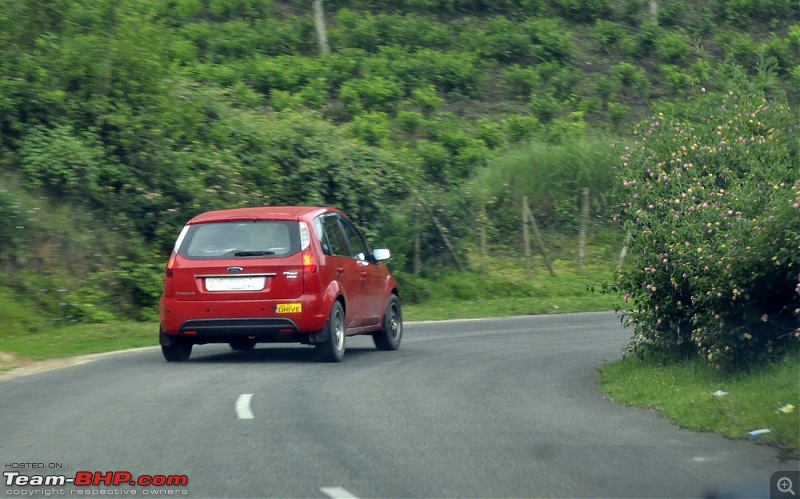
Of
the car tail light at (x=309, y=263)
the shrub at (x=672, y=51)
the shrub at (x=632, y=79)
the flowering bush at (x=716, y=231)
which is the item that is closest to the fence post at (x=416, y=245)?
the flowering bush at (x=716, y=231)

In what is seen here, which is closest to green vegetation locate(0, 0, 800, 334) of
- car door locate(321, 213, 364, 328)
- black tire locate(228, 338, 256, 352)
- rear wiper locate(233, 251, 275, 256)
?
black tire locate(228, 338, 256, 352)

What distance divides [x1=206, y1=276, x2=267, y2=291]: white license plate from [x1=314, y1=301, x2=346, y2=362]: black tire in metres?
0.88

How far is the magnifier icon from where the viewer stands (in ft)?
22.1

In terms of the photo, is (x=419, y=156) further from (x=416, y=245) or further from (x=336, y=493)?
(x=336, y=493)

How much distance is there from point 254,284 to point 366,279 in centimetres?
224

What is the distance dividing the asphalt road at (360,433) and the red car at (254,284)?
40 centimetres

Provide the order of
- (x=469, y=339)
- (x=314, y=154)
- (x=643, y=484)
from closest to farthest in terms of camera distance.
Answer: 1. (x=643, y=484)
2. (x=469, y=339)
3. (x=314, y=154)

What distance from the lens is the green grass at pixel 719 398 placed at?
27.6 ft

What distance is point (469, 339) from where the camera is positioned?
1697cm

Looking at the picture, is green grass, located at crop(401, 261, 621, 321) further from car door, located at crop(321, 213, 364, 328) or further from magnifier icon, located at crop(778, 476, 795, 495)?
magnifier icon, located at crop(778, 476, 795, 495)

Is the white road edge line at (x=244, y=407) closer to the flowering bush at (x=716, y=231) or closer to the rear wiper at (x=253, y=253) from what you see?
the rear wiper at (x=253, y=253)

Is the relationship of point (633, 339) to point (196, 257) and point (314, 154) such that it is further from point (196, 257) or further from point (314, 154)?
point (314, 154)

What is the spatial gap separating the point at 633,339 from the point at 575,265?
13.6 metres

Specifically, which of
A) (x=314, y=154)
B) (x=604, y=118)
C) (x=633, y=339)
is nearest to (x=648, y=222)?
(x=633, y=339)
